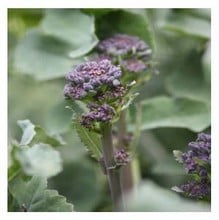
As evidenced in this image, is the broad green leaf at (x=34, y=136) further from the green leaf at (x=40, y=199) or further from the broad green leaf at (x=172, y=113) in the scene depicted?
the broad green leaf at (x=172, y=113)

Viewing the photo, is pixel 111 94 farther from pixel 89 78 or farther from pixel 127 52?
pixel 127 52

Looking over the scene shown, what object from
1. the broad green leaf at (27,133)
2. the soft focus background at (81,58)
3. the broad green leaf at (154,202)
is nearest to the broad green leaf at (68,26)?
the soft focus background at (81,58)

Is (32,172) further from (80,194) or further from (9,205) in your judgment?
(80,194)

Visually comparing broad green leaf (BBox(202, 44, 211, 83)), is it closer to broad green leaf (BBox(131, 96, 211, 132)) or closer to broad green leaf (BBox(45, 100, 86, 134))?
broad green leaf (BBox(131, 96, 211, 132))

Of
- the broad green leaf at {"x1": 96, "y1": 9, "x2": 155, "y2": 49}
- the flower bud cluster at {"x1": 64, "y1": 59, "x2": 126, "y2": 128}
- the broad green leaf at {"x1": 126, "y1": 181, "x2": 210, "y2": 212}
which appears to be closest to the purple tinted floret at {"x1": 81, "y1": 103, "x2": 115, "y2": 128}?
the flower bud cluster at {"x1": 64, "y1": 59, "x2": 126, "y2": 128}
